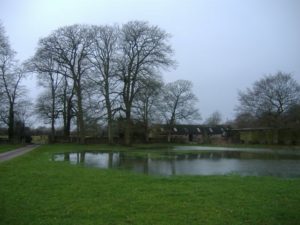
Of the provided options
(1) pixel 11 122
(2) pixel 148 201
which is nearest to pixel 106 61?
(1) pixel 11 122

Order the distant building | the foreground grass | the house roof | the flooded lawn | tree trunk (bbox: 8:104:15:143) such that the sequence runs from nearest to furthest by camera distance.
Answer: the foreground grass, the flooded lawn, tree trunk (bbox: 8:104:15:143), the distant building, the house roof

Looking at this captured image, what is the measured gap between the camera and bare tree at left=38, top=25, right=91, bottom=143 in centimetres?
5003

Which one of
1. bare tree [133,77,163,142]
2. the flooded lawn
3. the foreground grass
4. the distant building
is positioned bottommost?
the foreground grass

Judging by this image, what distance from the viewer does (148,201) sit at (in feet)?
31.5

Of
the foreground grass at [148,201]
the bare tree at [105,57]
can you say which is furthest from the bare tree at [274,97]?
the foreground grass at [148,201]

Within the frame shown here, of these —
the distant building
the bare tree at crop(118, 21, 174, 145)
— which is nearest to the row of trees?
the bare tree at crop(118, 21, 174, 145)

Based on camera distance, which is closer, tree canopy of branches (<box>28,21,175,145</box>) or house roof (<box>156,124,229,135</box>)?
tree canopy of branches (<box>28,21,175,145</box>)

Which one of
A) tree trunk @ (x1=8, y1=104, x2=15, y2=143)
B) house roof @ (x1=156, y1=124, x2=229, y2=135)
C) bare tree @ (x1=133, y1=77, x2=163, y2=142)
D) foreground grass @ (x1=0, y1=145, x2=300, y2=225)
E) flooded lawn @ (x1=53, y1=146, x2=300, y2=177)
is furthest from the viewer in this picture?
house roof @ (x1=156, y1=124, x2=229, y2=135)

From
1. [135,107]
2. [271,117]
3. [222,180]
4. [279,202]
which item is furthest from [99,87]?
[279,202]

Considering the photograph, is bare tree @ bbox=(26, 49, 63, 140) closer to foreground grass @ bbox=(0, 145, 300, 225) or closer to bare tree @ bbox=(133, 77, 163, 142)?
bare tree @ bbox=(133, 77, 163, 142)

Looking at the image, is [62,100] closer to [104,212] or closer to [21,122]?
[21,122]

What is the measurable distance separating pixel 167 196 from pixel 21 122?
2586 inches

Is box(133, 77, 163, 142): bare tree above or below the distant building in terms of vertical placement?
above

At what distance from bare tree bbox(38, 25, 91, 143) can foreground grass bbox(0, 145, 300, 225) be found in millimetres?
37995
